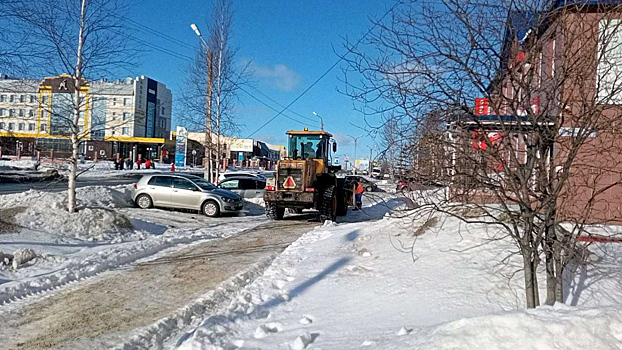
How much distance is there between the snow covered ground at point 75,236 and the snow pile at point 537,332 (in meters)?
5.65

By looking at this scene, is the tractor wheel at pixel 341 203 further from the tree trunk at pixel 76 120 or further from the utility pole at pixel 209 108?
the tree trunk at pixel 76 120

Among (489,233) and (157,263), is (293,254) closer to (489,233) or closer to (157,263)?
(157,263)

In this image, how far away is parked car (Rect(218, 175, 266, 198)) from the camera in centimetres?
2259

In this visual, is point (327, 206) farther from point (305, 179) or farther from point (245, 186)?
point (245, 186)

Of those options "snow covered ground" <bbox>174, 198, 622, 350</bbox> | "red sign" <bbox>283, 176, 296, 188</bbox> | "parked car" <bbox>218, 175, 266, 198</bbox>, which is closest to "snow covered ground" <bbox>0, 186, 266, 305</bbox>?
"red sign" <bbox>283, 176, 296, 188</bbox>

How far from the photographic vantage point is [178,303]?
661 cm

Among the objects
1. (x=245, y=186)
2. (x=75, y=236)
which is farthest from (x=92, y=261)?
(x=245, y=186)

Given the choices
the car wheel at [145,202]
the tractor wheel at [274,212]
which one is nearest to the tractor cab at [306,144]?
the tractor wheel at [274,212]

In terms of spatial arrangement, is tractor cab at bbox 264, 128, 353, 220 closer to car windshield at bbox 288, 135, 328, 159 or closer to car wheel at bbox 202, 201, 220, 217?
car windshield at bbox 288, 135, 328, 159

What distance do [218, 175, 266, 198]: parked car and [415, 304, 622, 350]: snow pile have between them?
19.1 meters

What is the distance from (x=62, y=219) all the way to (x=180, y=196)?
6.40 meters

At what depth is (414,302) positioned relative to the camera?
20.0ft

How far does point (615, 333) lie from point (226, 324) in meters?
3.60

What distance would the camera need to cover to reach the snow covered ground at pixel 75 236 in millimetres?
7820
